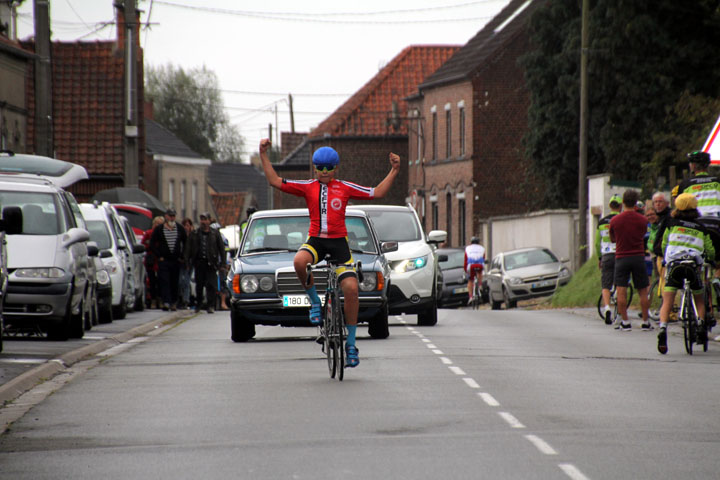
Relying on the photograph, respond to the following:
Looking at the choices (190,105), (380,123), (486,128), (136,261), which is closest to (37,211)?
(136,261)

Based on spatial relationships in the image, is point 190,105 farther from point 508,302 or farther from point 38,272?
point 38,272

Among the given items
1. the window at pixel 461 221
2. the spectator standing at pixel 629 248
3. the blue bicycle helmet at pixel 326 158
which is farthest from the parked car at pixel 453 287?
the blue bicycle helmet at pixel 326 158

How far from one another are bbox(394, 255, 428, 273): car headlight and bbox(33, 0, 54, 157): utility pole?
7.48m

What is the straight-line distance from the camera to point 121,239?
83.8 feet

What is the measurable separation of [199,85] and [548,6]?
225ft

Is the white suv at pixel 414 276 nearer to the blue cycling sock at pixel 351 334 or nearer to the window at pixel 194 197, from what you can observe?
the blue cycling sock at pixel 351 334

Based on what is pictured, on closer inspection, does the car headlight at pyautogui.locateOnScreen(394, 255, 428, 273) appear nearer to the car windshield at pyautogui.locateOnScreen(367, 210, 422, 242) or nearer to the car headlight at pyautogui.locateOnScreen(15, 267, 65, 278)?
the car windshield at pyautogui.locateOnScreen(367, 210, 422, 242)

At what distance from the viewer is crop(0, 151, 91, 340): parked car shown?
16797mm

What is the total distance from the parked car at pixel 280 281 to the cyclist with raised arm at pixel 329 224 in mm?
4320

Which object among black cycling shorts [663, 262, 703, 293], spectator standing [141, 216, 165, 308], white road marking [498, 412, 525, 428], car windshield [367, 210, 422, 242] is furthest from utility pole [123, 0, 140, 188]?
white road marking [498, 412, 525, 428]

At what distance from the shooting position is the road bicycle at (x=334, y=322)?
1240 centimetres

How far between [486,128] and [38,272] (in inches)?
1743

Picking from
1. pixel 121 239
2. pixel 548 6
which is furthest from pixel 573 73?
pixel 121 239

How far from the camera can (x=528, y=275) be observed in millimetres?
37688
